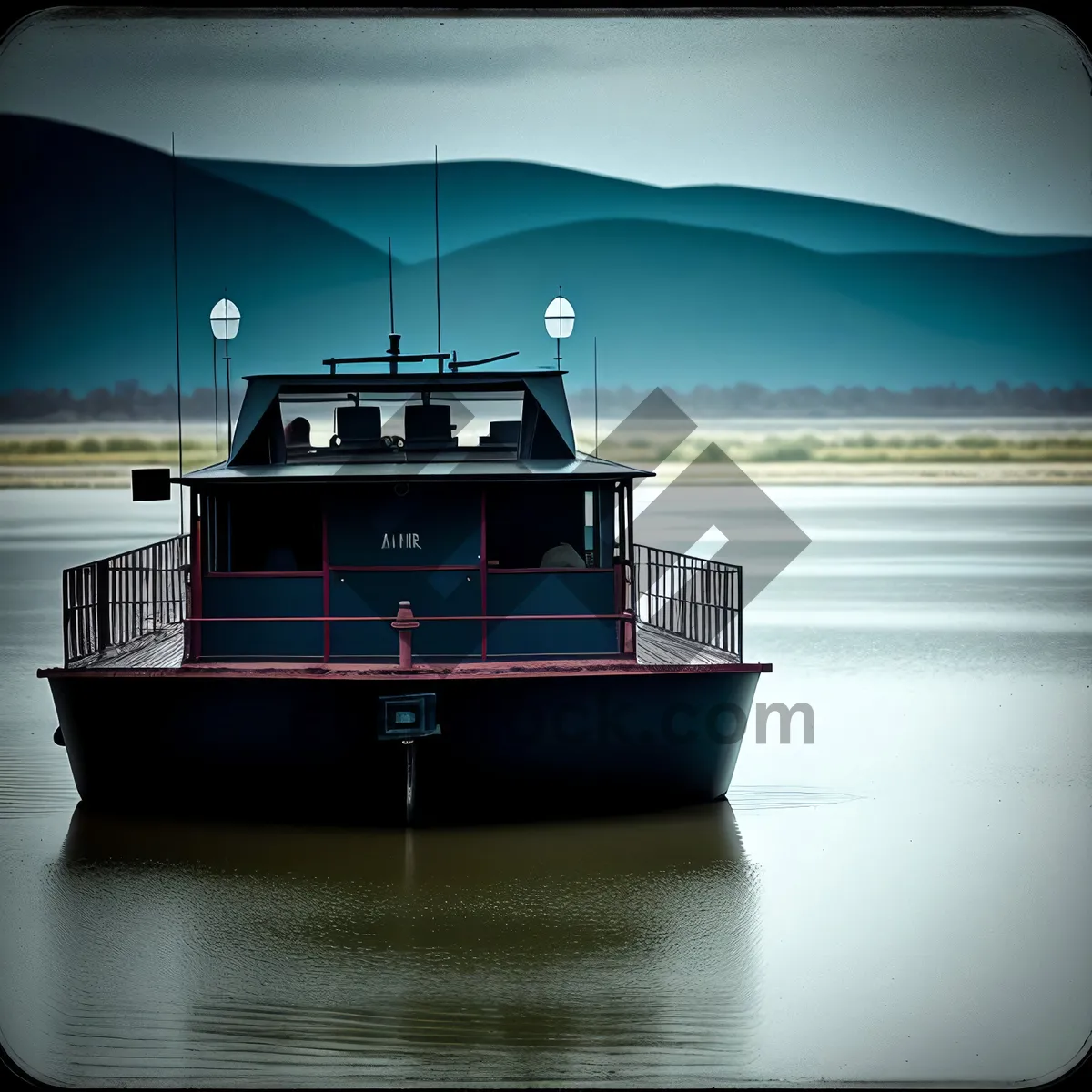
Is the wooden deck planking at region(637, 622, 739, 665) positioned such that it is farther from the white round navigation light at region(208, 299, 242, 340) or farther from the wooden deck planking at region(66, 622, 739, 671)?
the white round navigation light at region(208, 299, 242, 340)

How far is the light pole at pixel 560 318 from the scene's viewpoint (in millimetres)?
13195

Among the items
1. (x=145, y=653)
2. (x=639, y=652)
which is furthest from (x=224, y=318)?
(x=639, y=652)

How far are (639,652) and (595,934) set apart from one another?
364cm

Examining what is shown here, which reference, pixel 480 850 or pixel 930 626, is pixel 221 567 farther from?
pixel 930 626

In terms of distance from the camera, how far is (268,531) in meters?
11.9

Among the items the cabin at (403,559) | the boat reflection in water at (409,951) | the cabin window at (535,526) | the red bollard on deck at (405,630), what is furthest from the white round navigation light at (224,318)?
the boat reflection in water at (409,951)

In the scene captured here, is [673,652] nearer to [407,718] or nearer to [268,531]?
[407,718]

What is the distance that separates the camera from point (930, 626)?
25688 millimetres

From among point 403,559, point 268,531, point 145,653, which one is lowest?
point 145,653

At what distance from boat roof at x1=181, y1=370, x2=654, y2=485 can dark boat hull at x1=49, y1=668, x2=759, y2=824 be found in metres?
1.88

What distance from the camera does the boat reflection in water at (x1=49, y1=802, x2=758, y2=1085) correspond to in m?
7.91

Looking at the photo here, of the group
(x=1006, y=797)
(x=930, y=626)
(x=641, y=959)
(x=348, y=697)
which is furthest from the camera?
(x=930, y=626)

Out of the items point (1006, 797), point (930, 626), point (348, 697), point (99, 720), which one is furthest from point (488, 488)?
Result: point (930, 626)

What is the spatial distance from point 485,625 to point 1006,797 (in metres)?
5.59
